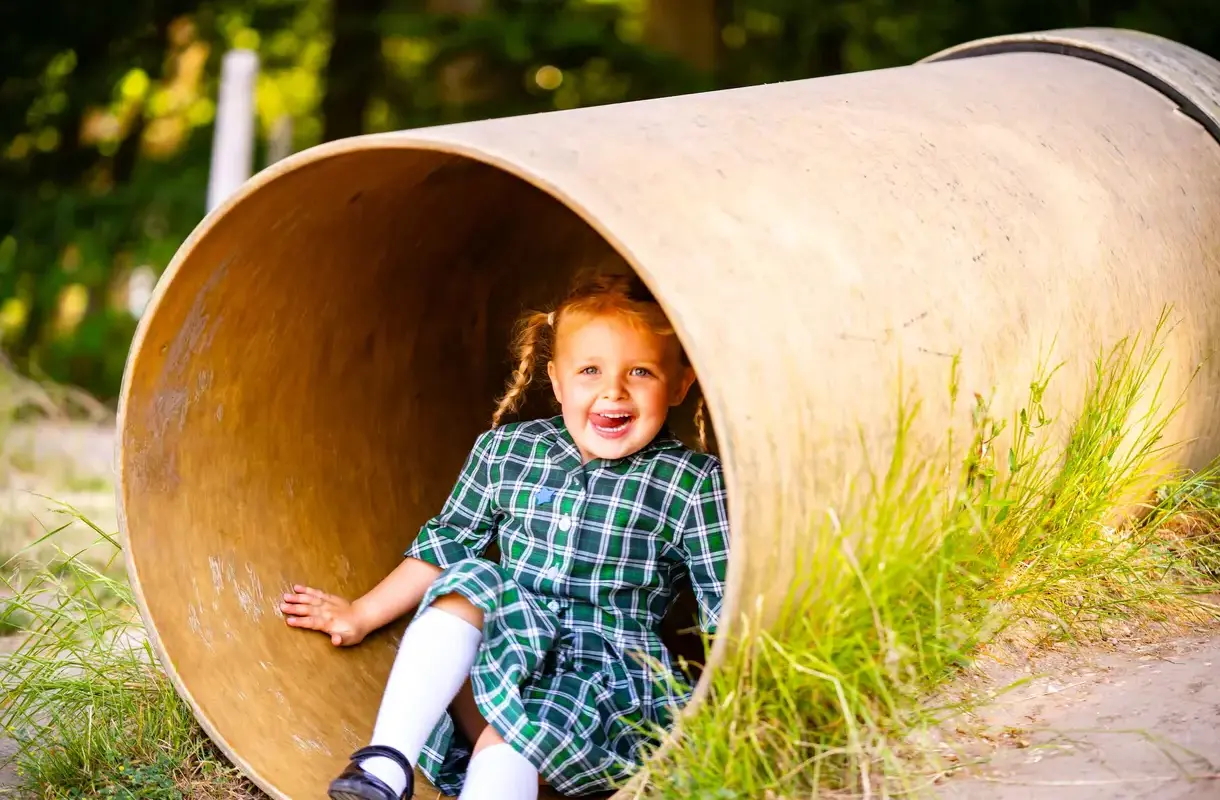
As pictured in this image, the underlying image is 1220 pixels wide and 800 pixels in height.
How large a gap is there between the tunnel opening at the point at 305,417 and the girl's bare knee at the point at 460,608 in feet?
1.25

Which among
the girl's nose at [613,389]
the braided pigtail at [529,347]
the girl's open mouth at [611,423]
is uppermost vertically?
the braided pigtail at [529,347]

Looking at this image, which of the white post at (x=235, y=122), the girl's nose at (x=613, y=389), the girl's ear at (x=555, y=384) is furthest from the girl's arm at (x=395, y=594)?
the white post at (x=235, y=122)

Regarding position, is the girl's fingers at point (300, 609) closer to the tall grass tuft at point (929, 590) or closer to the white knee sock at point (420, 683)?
the white knee sock at point (420, 683)

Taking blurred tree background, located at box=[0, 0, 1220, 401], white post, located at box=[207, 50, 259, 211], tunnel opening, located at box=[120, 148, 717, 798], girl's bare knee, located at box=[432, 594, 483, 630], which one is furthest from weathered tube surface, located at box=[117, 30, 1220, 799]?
blurred tree background, located at box=[0, 0, 1220, 401]

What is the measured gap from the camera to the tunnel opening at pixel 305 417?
2.63 meters

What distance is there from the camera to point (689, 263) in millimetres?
2088

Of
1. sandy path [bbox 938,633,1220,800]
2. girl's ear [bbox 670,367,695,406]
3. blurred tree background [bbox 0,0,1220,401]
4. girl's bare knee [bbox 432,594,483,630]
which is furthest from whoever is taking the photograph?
blurred tree background [bbox 0,0,1220,401]

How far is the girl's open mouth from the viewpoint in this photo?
9.04ft

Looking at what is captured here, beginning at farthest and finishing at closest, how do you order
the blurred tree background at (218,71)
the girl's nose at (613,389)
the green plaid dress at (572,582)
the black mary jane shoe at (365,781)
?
the blurred tree background at (218,71), the girl's nose at (613,389), the green plaid dress at (572,582), the black mary jane shoe at (365,781)

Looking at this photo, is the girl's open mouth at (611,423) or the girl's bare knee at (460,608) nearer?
the girl's bare knee at (460,608)

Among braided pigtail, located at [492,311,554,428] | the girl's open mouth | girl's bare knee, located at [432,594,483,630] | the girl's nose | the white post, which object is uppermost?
the white post

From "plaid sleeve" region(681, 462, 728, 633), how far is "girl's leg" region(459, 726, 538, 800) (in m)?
0.43

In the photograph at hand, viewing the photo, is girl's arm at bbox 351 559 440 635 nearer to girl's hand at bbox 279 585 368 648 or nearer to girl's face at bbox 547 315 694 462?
girl's hand at bbox 279 585 368 648

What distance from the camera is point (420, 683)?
2.54 m
